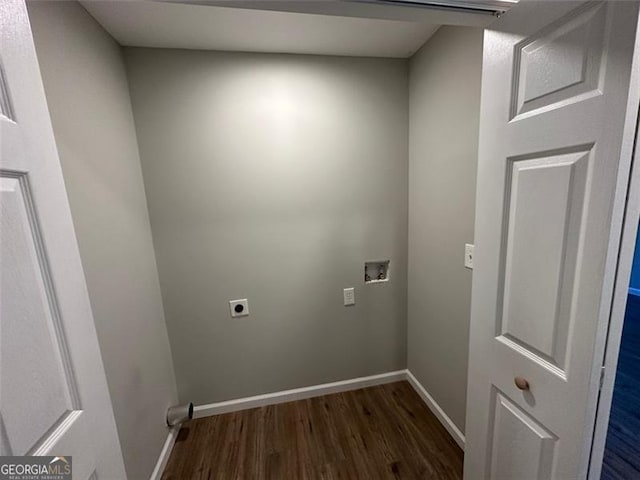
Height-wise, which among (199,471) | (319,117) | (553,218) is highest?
(319,117)

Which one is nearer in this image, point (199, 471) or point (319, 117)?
point (199, 471)

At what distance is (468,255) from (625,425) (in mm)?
1574

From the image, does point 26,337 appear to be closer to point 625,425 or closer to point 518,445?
point 518,445

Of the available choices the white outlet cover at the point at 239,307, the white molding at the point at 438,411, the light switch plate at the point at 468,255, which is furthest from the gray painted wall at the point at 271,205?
the light switch plate at the point at 468,255

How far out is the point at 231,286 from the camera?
1.72 metres

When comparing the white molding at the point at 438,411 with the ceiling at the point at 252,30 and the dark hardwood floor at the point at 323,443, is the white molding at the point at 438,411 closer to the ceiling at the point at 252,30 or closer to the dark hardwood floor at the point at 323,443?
the dark hardwood floor at the point at 323,443

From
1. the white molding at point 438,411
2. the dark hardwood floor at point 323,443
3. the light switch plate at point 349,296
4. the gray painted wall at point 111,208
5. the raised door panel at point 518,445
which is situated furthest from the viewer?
the light switch plate at point 349,296

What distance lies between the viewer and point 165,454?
151 centimetres

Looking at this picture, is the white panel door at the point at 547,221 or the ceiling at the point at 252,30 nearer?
the white panel door at the point at 547,221

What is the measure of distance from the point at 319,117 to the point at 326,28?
0.45 metres

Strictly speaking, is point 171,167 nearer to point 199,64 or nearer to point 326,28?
point 199,64

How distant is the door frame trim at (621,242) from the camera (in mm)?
534

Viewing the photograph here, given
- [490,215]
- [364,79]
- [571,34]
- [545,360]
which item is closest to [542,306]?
[545,360]

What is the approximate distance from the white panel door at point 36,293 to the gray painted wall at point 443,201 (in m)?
1.56
